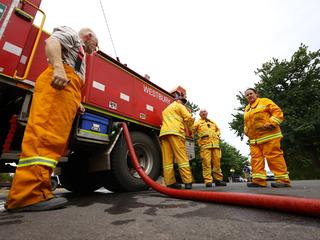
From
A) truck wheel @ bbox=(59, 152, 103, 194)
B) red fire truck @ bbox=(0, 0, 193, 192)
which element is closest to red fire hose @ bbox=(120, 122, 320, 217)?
red fire truck @ bbox=(0, 0, 193, 192)

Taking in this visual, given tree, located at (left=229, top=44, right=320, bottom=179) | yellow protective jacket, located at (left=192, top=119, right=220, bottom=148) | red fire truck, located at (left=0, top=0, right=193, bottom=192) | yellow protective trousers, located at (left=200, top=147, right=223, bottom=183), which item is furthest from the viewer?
tree, located at (left=229, top=44, right=320, bottom=179)

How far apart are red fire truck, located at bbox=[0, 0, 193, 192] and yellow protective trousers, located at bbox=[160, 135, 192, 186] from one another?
0.78ft

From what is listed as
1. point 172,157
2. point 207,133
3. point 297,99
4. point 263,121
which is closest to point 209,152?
point 207,133

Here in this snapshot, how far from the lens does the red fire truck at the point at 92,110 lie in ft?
7.25

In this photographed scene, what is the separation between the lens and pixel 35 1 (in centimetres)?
245

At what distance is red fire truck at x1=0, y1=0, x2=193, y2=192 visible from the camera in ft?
7.25

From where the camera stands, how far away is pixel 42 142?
1774 millimetres

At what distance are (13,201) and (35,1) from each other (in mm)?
2128

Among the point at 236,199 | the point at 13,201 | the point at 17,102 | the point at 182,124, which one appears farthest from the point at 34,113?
the point at 182,124

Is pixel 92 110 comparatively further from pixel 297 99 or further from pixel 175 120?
pixel 297 99

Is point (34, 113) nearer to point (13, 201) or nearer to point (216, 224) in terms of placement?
point (13, 201)

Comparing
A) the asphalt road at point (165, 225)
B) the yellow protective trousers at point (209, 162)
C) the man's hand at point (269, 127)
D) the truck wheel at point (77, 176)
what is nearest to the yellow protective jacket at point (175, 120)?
the yellow protective trousers at point (209, 162)

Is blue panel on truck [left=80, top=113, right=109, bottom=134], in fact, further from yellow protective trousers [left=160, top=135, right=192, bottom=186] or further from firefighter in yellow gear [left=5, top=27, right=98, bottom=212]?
yellow protective trousers [left=160, top=135, right=192, bottom=186]

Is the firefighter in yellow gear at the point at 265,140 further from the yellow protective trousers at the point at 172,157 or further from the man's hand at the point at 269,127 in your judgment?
the yellow protective trousers at the point at 172,157
